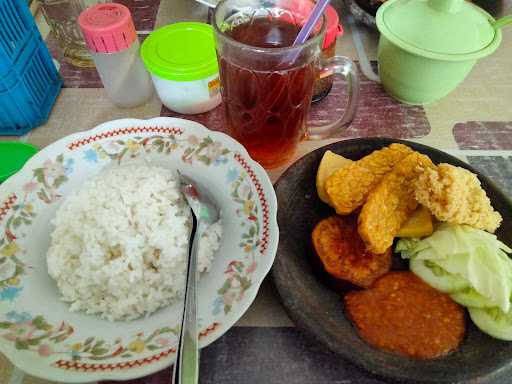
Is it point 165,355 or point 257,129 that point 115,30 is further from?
point 165,355

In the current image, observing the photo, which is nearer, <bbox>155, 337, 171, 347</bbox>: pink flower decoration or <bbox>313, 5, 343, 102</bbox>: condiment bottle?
<bbox>155, 337, 171, 347</bbox>: pink flower decoration

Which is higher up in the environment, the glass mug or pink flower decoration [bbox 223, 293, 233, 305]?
the glass mug

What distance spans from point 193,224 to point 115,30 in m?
Answer: 0.55

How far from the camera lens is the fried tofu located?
756mm

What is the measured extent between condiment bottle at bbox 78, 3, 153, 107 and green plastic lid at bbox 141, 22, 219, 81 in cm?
6

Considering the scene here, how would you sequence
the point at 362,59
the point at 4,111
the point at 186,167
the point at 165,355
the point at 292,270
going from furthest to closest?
the point at 362,59 < the point at 4,111 < the point at 186,167 < the point at 292,270 < the point at 165,355

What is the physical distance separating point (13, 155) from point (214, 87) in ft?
1.78

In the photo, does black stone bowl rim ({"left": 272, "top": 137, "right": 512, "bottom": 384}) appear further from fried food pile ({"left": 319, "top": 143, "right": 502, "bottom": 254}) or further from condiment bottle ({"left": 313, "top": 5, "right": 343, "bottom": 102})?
condiment bottle ({"left": 313, "top": 5, "right": 343, "bottom": 102})

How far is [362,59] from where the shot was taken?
1293 millimetres

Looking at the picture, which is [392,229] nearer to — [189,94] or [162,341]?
[162,341]

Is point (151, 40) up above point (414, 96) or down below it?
above

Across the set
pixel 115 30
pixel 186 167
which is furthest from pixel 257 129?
pixel 115 30

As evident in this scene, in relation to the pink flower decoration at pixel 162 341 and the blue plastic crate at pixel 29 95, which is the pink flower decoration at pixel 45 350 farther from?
the blue plastic crate at pixel 29 95

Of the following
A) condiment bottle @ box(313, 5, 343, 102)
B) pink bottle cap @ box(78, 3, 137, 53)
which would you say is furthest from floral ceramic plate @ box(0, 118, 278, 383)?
condiment bottle @ box(313, 5, 343, 102)
